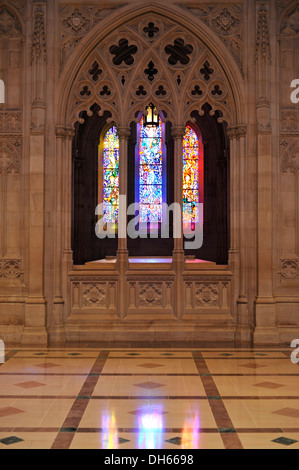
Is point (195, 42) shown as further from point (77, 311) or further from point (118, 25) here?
point (77, 311)

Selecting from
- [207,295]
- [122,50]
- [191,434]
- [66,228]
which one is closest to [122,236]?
[66,228]

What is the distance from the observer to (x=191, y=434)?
190 inches

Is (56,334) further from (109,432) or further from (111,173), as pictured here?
(111,173)

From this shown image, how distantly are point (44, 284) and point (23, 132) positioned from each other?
7.83ft

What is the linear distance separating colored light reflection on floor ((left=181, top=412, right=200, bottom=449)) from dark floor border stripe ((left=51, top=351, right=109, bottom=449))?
0.85 meters

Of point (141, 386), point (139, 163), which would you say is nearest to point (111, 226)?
A: point (139, 163)

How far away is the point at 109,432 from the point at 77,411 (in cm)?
75

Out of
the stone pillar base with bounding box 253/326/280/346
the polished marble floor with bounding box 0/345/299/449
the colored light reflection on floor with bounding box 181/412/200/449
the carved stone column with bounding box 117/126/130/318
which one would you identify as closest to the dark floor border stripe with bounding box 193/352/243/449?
the polished marble floor with bounding box 0/345/299/449

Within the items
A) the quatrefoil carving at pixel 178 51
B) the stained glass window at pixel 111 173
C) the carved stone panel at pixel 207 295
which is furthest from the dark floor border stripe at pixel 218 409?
the stained glass window at pixel 111 173

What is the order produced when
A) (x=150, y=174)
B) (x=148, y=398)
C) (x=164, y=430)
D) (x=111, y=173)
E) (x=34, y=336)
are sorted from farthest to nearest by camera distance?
(x=111, y=173), (x=150, y=174), (x=34, y=336), (x=148, y=398), (x=164, y=430)

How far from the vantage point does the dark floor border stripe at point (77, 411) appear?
4.61 meters

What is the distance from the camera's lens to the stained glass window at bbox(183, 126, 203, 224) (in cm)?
1681

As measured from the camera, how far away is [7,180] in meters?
9.81

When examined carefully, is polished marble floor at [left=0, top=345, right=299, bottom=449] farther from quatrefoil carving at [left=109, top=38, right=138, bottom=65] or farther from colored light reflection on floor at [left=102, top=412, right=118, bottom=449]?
quatrefoil carving at [left=109, top=38, right=138, bottom=65]
